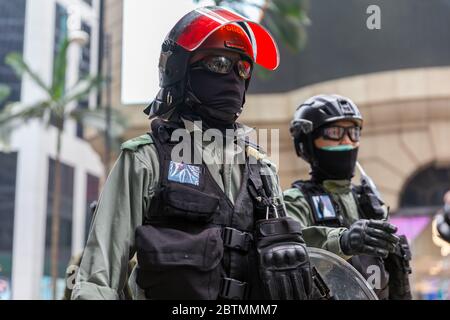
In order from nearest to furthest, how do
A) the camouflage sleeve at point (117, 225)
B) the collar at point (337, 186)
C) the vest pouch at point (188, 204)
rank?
the camouflage sleeve at point (117, 225), the vest pouch at point (188, 204), the collar at point (337, 186)

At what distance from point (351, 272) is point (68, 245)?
28799mm

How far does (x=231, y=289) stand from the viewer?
2262 mm

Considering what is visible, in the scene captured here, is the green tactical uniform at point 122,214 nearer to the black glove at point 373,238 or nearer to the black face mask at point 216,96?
the black face mask at point 216,96

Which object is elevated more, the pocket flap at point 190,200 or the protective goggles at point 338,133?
the protective goggles at point 338,133

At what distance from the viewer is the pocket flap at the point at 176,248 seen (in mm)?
2129

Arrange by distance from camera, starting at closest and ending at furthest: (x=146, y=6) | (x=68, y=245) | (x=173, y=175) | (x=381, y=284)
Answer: (x=173, y=175) < (x=381, y=284) < (x=146, y=6) < (x=68, y=245)

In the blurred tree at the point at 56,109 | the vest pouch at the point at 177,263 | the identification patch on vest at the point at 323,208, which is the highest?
the blurred tree at the point at 56,109

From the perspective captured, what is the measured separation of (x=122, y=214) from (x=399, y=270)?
2158 mm

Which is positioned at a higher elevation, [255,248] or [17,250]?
[255,248]

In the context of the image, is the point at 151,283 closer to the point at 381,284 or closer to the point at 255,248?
the point at 255,248

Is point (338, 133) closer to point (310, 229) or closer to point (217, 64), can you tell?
point (310, 229)

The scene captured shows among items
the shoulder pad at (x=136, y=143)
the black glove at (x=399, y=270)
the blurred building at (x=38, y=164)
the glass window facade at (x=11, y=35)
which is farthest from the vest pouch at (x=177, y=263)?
the blurred building at (x=38, y=164)

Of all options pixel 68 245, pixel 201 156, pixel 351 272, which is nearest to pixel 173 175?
pixel 201 156

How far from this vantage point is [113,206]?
89.9 inches
